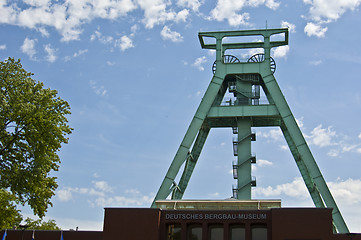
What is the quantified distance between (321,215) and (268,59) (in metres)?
20.7

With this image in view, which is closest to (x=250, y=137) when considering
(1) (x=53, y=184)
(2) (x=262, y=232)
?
(2) (x=262, y=232)

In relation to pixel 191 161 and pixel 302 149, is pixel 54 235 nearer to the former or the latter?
pixel 191 161

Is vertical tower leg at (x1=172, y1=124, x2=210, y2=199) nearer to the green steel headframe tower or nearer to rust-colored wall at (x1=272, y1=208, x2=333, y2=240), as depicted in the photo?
the green steel headframe tower

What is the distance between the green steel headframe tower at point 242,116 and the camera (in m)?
45.1

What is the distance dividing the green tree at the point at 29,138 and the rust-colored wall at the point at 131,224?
207 inches

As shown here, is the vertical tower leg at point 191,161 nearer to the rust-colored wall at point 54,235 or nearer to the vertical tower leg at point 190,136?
the vertical tower leg at point 190,136

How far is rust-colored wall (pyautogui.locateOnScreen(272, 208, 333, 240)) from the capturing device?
31.4 m

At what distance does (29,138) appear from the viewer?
3011 cm

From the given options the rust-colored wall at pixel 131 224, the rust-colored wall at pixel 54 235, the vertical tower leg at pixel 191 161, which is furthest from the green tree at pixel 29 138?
the vertical tower leg at pixel 191 161

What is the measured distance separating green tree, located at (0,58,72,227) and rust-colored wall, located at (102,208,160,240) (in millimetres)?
5265

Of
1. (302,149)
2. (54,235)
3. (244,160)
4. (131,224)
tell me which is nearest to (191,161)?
(244,160)

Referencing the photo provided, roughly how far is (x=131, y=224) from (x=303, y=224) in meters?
12.1

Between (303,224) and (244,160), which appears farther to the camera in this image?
(244,160)

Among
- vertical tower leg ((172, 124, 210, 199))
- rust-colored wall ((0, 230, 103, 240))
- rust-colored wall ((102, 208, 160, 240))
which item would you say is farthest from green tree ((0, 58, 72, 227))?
vertical tower leg ((172, 124, 210, 199))
